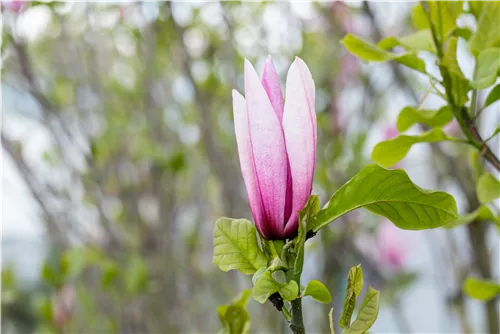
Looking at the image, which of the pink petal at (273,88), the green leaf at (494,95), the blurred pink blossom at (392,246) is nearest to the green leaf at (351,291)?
the pink petal at (273,88)

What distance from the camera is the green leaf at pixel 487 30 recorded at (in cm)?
48

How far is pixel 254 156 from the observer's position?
0.38 meters

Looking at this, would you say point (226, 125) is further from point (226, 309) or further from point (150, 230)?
point (226, 309)

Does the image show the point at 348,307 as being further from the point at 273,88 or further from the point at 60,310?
the point at 60,310

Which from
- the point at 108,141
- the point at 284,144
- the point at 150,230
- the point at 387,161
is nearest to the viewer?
the point at 284,144

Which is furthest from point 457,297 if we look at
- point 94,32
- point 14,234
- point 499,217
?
point 14,234

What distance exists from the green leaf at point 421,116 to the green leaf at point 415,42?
0.18 ft

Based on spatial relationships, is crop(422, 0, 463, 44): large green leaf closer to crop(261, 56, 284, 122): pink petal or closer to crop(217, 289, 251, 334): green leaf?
crop(261, 56, 284, 122): pink petal

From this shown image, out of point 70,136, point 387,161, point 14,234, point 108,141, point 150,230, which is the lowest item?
point 14,234

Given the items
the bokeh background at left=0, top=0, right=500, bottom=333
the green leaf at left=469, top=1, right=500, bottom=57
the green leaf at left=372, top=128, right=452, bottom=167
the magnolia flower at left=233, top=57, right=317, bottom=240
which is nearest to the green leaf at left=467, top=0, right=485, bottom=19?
the green leaf at left=469, top=1, right=500, bottom=57

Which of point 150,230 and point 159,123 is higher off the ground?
point 159,123

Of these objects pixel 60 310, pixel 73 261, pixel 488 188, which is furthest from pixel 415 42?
pixel 60 310

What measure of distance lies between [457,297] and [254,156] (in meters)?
1.06

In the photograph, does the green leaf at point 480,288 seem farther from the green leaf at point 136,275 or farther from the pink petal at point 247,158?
the green leaf at point 136,275
